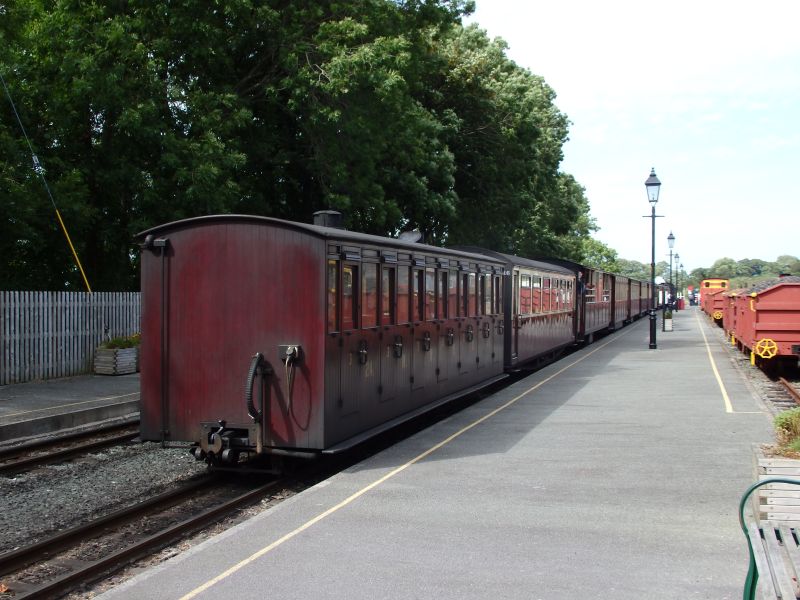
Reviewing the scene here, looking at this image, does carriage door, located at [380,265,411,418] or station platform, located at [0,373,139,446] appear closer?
carriage door, located at [380,265,411,418]

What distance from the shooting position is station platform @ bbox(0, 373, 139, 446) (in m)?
12.2

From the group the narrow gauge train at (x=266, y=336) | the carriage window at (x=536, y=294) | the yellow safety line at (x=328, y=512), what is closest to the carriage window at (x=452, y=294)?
the yellow safety line at (x=328, y=512)

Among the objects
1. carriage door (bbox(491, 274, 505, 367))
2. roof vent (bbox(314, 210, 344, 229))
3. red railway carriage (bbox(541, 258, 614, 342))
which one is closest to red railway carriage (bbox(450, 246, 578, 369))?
carriage door (bbox(491, 274, 505, 367))

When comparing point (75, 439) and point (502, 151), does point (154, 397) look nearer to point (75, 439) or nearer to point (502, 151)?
point (75, 439)

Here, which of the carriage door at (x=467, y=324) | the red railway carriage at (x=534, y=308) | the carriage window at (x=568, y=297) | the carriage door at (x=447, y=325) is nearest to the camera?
the carriage door at (x=447, y=325)

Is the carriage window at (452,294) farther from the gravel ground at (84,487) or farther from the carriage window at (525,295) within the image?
the carriage window at (525,295)

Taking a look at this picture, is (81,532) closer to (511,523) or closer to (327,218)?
(511,523)

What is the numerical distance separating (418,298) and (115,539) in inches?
214

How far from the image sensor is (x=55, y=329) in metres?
18.1

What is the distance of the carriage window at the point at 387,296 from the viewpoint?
10.1 m

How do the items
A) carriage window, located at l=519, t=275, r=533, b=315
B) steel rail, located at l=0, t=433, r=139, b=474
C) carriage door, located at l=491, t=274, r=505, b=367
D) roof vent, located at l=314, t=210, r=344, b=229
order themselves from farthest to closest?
carriage window, located at l=519, t=275, r=533, b=315 < carriage door, located at l=491, t=274, r=505, b=367 < roof vent, located at l=314, t=210, r=344, b=229 < steel rail, located at l=0, t=433, r=139, b=474

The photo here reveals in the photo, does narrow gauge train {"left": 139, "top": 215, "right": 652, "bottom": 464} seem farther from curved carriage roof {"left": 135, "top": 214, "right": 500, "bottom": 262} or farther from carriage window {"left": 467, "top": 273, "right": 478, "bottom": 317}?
carriage window {"left": 467, "top": 273, "right": 478, "bottom": 317}

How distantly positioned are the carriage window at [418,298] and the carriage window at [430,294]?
6.2 inches

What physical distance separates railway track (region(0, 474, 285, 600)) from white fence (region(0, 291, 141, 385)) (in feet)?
31.5
